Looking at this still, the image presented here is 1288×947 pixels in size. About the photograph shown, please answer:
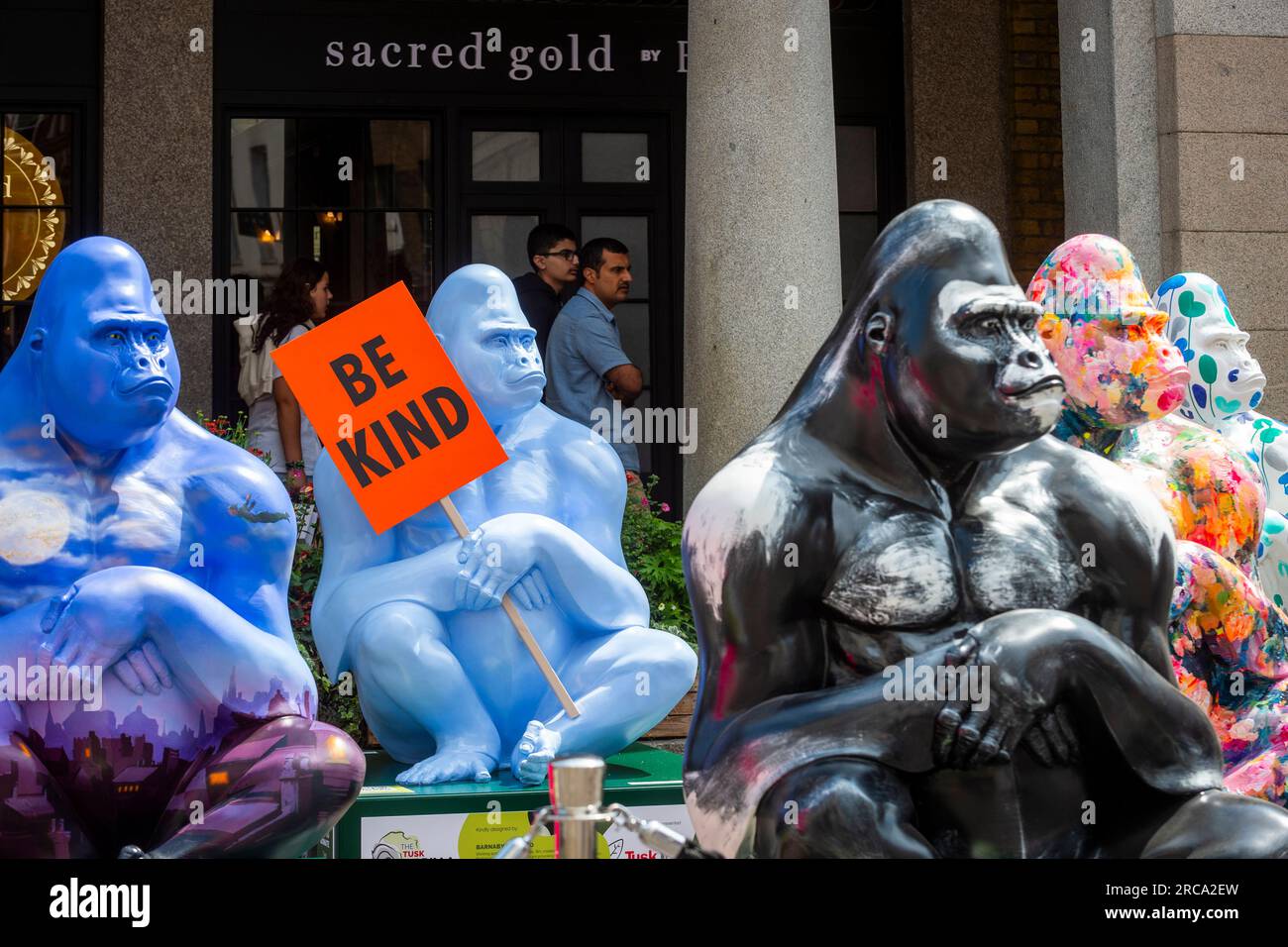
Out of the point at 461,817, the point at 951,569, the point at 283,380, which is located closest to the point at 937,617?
the point at 951,569

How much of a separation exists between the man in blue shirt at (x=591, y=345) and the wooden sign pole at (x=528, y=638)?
2890mm

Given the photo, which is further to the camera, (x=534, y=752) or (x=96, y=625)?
(x=534, y=752)

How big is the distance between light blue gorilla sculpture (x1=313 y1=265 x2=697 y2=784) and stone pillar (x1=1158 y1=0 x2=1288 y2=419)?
3.86 metres

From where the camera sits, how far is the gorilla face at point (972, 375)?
3.04 metres

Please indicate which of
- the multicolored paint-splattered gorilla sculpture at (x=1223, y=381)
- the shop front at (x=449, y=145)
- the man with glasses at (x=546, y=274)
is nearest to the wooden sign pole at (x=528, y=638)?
the multicolored paint-splattered gorilla sculpture at (x=1223, y=381)

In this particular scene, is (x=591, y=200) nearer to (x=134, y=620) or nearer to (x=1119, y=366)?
(x=1119, y=366)

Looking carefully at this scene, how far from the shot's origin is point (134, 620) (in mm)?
3441

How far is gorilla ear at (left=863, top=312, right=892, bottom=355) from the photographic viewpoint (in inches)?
123

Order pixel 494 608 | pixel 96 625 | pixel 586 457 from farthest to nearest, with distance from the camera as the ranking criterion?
pixel 586 457 → pixel 494 608 → pixel 96 625

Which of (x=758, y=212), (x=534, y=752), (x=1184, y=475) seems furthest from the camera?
(x=758, y=212)

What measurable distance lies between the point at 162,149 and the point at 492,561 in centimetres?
589
